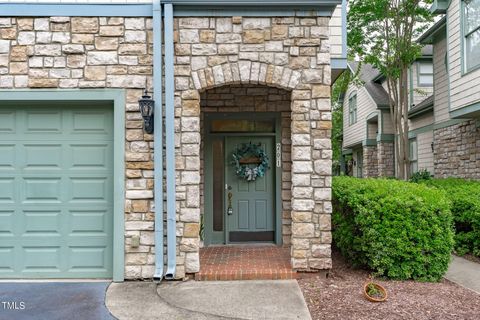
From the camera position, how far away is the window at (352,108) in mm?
17281

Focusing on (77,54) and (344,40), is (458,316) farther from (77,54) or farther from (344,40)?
(77,54)

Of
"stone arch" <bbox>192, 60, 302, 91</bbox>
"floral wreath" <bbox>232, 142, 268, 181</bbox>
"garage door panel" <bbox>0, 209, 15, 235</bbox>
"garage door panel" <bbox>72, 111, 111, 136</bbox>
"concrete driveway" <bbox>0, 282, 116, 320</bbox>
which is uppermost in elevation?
"stone arch" <bbox>192, 60, 302, 91</bbox>

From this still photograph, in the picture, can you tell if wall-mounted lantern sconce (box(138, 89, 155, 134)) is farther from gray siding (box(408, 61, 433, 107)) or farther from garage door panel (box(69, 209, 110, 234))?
gray siding (box(408, 61, 433, 107))

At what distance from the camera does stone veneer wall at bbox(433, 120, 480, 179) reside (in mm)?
8227

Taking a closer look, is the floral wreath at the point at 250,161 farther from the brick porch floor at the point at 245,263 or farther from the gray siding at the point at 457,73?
the gray siding at the point at 457,73

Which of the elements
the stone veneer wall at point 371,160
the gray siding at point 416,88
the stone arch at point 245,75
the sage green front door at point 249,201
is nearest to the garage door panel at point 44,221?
the stone arch at point 245,75

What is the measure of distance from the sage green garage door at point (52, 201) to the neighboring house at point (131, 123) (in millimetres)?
13

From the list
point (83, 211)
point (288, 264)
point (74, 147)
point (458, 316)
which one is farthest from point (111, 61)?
point (458, 316)

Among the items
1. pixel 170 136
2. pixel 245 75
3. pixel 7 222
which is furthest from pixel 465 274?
pixel 7 222

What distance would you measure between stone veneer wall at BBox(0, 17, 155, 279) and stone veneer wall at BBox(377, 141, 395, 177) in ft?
38.4

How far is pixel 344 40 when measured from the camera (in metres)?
4.99

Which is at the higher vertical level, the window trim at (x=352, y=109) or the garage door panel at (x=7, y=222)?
the window trim at (x=352, y=109)

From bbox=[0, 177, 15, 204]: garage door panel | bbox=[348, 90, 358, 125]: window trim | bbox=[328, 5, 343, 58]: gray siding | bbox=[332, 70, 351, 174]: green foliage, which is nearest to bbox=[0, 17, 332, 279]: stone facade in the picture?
bbox=[328, 5, 343, 58]: gray siding

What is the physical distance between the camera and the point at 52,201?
4.62 metres
